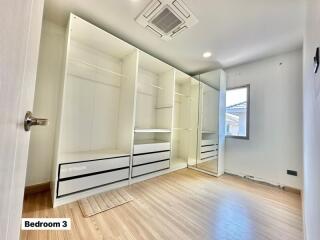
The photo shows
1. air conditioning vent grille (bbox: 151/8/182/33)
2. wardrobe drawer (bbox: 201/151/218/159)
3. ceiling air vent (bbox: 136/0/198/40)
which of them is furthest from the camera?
wardrobe drawer (bbox: 201/151/218/159)

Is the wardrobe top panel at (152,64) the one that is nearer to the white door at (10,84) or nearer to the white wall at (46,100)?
the white wall at (46,100)

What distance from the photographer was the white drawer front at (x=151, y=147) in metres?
2.51

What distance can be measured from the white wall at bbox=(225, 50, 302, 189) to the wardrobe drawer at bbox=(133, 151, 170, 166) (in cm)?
145

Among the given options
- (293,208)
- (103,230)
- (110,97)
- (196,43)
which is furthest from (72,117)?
(293,208)

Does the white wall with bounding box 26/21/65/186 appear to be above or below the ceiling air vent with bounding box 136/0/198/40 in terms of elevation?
below

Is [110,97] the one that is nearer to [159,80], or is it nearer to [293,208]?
[159,80]

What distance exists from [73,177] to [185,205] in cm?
143

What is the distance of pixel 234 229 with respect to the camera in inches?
58.5

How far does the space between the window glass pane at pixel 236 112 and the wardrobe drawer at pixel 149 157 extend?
1522 mm

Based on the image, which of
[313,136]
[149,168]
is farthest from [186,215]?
[313,136]

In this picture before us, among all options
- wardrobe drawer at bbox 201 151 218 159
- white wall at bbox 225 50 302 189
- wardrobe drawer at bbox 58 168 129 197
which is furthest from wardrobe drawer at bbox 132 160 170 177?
white wall at bbox 225 50 302 189

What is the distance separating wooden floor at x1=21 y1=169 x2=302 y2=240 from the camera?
4.50 ft

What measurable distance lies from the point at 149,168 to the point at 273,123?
96.4 inches

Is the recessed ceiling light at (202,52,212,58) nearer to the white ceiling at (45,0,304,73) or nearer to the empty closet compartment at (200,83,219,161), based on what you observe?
the white ceiling at (45,0,304,73)
